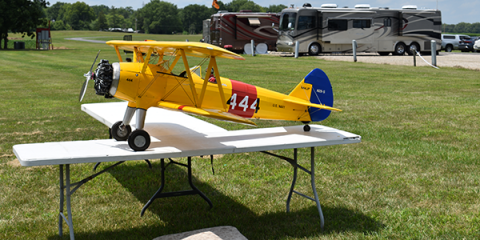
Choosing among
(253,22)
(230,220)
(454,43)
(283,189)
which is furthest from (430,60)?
(230,220)

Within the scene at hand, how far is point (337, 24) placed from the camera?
33.6 m

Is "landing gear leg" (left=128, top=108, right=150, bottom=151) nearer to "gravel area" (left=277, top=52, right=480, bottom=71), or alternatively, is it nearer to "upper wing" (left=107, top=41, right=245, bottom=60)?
"upper wing" (left=107, top=41, right=245, bottom=60)

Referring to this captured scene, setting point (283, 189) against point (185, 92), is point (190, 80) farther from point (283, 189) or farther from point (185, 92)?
point (283, 189)

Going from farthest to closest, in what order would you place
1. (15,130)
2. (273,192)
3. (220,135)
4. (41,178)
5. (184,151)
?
(15,130)
(41,178)
(273,192)
(220,135)
(184,151)

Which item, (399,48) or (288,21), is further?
(399,48)

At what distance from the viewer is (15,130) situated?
9.16 metres

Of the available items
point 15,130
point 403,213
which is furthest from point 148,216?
point 15,130

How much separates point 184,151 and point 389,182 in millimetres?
3194

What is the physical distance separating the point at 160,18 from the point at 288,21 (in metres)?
148

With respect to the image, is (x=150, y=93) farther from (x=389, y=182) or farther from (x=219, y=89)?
(x=389, y=182)

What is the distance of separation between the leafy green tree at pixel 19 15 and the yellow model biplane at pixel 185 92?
153 feet

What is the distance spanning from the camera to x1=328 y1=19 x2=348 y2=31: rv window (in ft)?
110

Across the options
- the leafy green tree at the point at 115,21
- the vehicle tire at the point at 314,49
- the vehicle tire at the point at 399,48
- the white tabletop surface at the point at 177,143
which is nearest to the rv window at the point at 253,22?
the vehicle tire at the point at 314,49

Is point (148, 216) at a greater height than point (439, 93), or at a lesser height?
lesser
